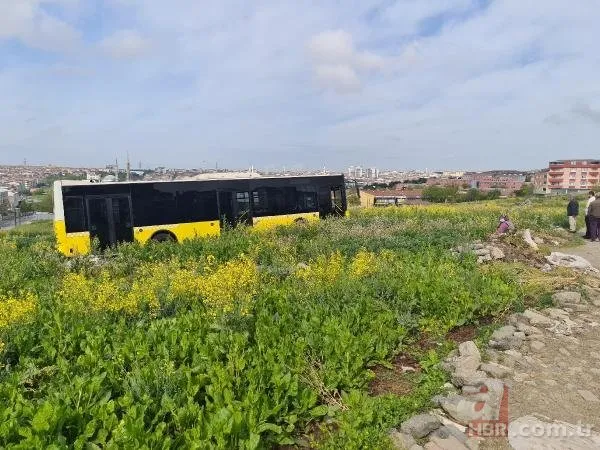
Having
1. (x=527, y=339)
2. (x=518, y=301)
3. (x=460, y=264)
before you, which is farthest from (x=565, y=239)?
(x=527, y=339)

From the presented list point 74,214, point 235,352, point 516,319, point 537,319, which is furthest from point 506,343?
point 74,214

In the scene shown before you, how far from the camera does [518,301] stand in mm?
7340

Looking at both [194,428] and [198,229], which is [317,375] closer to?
[194,428]

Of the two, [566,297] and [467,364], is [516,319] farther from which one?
[467,364]

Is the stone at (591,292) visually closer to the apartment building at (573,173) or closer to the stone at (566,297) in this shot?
the stone at (566,297)

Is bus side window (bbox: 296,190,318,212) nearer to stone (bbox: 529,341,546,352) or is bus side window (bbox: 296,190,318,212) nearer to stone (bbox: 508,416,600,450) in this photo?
stone (bbox: 529,341,546,352)

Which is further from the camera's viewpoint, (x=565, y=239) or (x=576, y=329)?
(x=565, y=239)

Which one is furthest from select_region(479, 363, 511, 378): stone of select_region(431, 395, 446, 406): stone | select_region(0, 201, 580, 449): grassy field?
select_region(431, 395, 446, 406): stone

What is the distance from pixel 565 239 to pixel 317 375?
50.1 feet

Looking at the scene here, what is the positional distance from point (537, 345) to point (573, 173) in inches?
7181

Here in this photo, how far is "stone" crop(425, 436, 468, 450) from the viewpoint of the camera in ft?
12.7

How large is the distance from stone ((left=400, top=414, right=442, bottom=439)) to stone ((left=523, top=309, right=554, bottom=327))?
11.2 feet

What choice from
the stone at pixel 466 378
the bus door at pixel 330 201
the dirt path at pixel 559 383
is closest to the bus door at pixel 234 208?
the bus door at pixel 330 201

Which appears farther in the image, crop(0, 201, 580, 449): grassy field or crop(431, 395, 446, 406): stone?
crop(431, 395, 446, 406): stone
